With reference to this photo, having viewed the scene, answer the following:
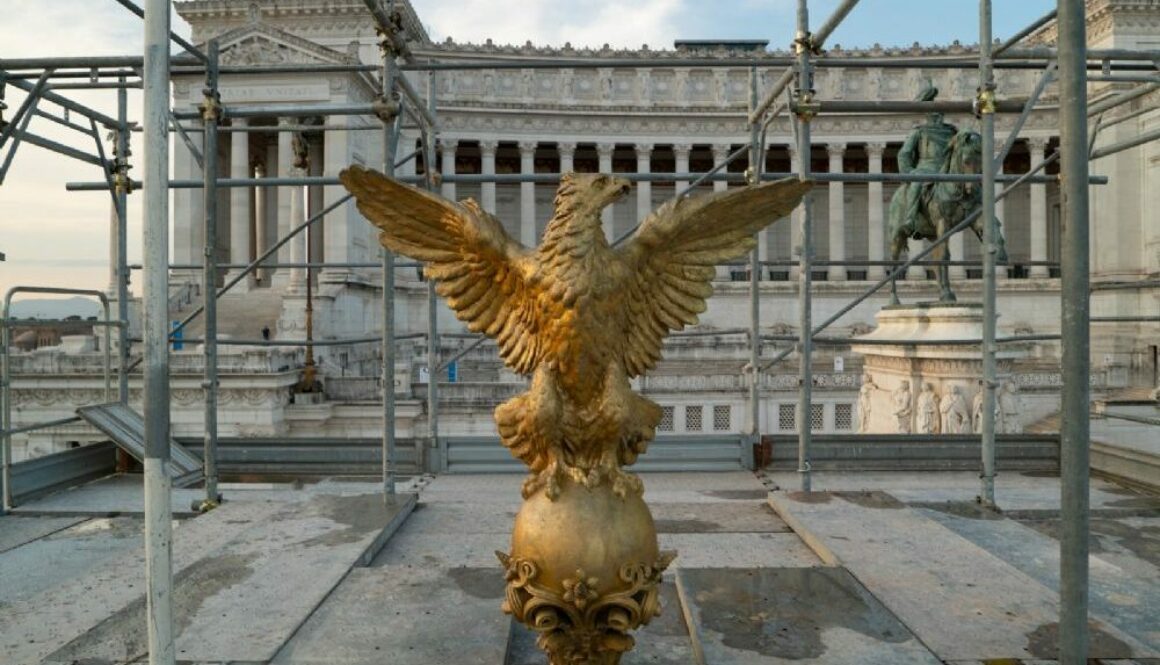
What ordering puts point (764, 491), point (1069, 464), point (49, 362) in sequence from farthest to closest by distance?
point (49, 362)
point (764, 491)
point (1069, 464)

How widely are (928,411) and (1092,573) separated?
722 centimetres

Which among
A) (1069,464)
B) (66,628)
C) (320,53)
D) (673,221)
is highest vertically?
(320,53)

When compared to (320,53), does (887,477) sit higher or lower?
lower

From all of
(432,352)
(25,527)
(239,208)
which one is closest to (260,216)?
(239,208)

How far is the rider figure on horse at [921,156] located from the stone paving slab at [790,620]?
40.9ft

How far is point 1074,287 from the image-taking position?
11.3 ft

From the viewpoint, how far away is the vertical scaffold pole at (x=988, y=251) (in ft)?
26.6

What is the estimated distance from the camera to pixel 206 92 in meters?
8.52

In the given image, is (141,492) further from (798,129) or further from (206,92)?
Result: (798,129)

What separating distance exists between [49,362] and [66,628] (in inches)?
661

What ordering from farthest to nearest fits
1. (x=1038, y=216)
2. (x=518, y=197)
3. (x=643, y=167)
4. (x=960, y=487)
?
(x=518, y=197), (x=643, y=167), (x=1038, y=216), (x=960, y=487)

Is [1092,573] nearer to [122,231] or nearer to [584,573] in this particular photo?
[584,573]

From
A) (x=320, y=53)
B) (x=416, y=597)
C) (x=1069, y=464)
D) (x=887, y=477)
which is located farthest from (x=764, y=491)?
(x=320, y=53)

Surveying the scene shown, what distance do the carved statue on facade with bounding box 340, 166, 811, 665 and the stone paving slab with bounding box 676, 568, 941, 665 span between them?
973 mm
